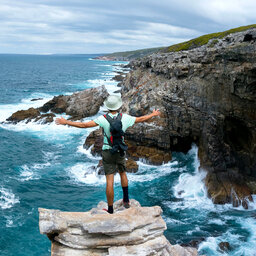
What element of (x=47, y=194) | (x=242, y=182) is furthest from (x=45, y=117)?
(x=242, y=182)

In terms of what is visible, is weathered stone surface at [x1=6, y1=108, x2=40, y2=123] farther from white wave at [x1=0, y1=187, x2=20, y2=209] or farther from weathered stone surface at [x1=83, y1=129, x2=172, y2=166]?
white wave at [x1=0, y1=187, x2=20, y2=209]

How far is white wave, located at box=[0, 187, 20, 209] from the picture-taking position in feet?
74.7

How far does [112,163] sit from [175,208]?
15.2 m

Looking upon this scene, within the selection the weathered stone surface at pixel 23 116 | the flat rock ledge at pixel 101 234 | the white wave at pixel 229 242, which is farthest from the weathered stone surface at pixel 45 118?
the flat rock ledge at pixel 101 234

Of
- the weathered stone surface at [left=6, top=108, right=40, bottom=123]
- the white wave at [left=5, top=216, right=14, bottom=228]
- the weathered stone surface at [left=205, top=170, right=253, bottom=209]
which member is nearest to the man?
the white wave at [left=5, top=216, right=14, bottom=228]

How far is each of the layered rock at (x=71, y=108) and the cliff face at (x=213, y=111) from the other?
18721 mm

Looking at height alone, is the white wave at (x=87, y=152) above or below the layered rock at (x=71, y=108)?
below

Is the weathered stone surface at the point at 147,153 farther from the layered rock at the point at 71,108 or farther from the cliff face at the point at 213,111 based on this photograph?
the layered rock at the point at 71,108

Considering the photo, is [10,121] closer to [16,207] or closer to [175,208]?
[16,207]

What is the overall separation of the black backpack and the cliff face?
16.6 meters

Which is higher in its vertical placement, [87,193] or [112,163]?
[112,163]

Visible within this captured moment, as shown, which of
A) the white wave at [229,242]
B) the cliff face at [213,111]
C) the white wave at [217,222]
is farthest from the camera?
the cliff face at [213,111]

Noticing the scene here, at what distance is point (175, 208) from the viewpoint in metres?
22.4

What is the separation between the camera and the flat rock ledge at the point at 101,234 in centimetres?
763
